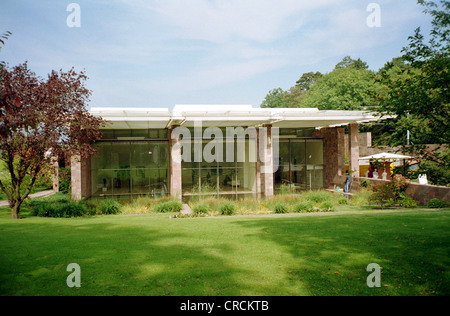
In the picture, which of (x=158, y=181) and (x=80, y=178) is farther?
(x=158, y=181)

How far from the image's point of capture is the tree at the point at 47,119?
11.8 metres

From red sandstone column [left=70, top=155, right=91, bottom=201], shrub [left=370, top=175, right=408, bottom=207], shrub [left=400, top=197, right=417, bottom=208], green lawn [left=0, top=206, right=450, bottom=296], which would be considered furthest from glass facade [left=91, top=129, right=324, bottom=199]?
green lawn [left=0, top=206, right=450, bottom=296]

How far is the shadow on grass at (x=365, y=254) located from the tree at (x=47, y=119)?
787 cm

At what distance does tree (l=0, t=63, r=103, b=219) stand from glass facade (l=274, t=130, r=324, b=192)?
16.6 m

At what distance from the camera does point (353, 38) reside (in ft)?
32.9

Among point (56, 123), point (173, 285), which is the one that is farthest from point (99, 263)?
point (56, 123)

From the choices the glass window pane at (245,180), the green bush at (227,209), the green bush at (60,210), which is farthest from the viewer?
the glass window pane at (245,180)

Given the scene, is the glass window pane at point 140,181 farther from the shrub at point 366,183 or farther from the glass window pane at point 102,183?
the shrub at point 366,183

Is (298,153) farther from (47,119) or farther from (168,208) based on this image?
(47,119)

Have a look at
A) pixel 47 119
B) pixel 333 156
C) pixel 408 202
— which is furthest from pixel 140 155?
pixel 408 202

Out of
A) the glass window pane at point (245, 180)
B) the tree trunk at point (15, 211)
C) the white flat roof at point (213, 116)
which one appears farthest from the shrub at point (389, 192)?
the tree trunk at point (15, 211)

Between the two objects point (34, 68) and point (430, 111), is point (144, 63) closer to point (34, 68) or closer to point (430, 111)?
point (34, 68)

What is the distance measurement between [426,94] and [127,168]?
20979 mm

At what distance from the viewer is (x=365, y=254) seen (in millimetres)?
6312
